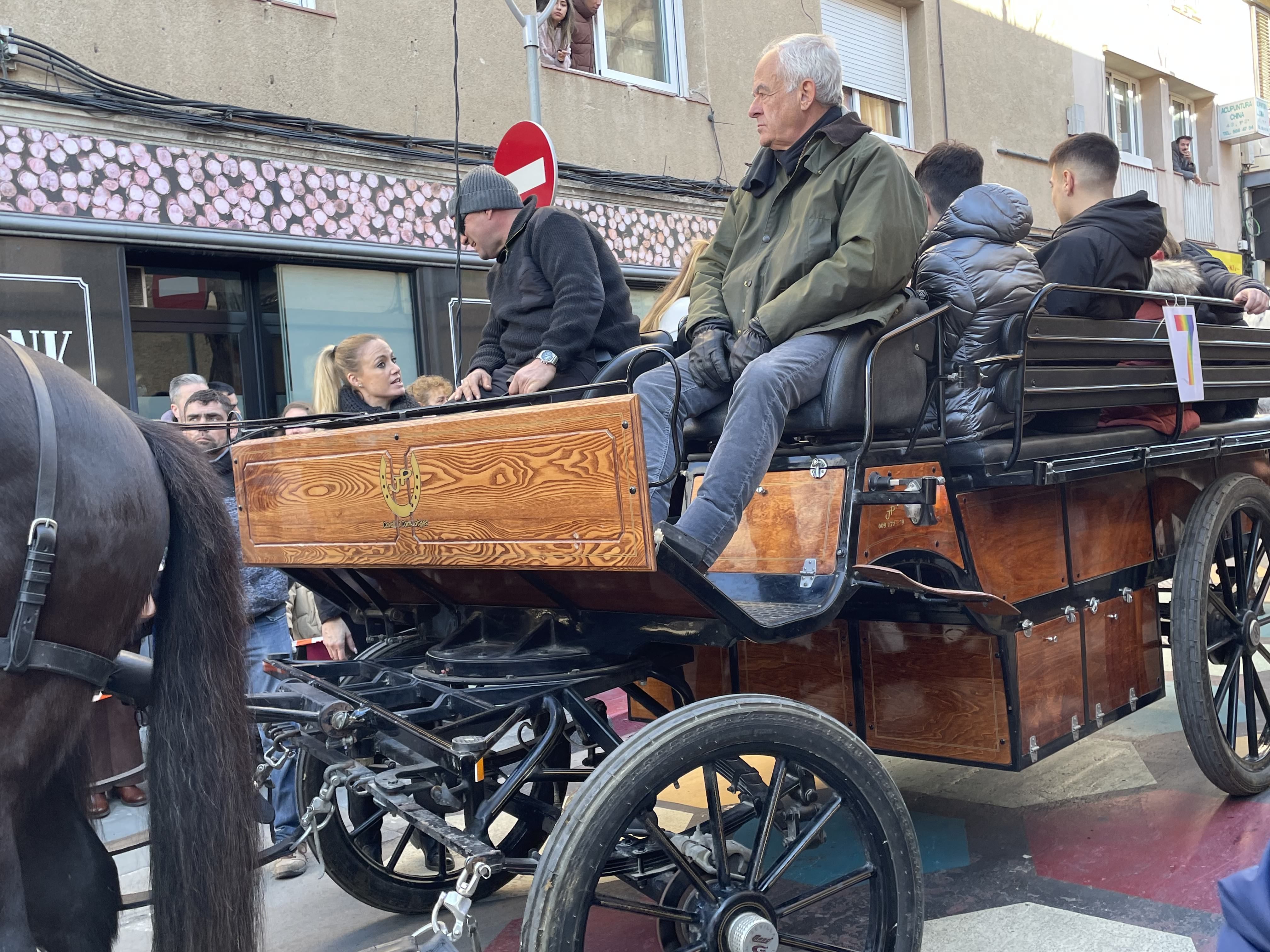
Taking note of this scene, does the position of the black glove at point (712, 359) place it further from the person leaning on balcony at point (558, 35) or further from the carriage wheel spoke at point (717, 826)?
the person leaning on balcony at point (558, 35)

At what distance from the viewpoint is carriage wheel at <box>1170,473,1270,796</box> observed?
3.57 meters

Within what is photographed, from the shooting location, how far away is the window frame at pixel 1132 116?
15.3m

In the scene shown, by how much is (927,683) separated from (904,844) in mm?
823

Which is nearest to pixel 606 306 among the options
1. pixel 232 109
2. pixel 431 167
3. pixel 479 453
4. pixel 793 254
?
pixel 793 254

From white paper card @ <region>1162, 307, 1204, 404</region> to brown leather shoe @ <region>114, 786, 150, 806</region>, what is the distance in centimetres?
450

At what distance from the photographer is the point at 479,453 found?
2453 mm

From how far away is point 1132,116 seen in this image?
52.0ft

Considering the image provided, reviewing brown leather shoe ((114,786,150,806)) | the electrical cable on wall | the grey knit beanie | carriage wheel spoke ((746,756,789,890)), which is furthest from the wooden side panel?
the electrical cable on wall

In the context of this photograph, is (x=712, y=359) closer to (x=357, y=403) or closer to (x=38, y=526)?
(x=38, y=526)

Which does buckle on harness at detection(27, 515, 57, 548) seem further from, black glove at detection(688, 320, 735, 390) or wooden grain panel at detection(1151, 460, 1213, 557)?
wooden grain panel at detection(1151, 460, 1213, 557)

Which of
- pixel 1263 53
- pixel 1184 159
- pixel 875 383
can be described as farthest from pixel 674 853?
pixel 1263 53

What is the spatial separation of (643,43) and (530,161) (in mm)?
4668

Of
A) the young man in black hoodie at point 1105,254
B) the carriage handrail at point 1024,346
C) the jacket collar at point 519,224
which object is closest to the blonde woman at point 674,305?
the jacket collar at point 519,224

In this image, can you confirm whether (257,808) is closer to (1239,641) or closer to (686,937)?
(686,937)
